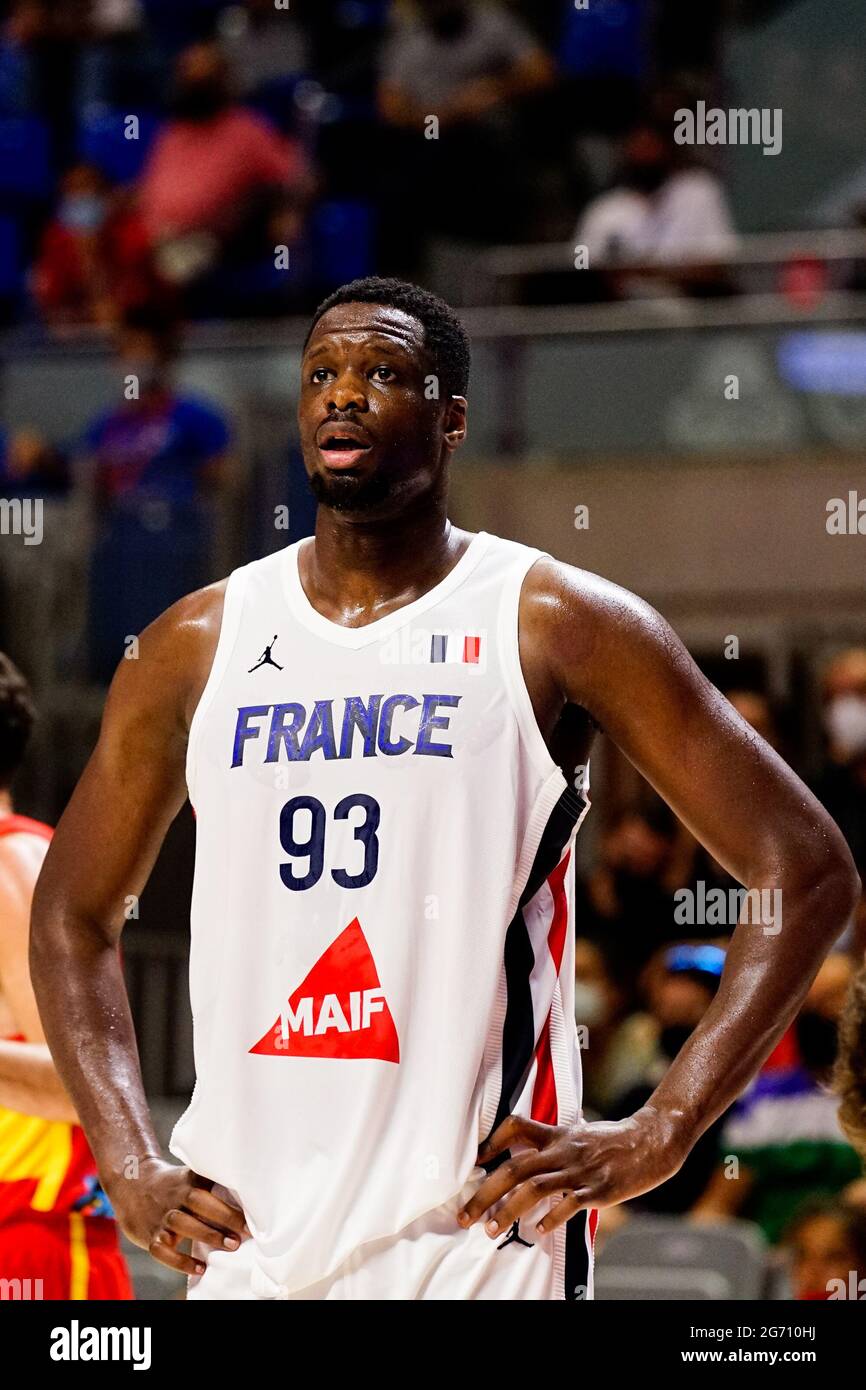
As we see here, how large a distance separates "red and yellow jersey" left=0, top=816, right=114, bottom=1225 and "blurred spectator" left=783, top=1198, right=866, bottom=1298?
1900 mm

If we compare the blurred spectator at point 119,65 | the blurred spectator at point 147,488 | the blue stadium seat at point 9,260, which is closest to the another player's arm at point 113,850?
the blurred spectator at point 147,488

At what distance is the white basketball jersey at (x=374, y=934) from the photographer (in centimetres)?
259

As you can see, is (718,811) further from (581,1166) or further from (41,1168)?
(41,1168)

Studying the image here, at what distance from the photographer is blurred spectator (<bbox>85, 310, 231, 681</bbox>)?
647 centimetres

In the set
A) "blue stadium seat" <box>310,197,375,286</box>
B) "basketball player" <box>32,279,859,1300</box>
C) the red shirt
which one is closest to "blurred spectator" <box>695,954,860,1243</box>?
"basketball player" <box>32,279,859,1300</box>

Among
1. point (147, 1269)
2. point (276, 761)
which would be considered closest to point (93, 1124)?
point (276, 761)

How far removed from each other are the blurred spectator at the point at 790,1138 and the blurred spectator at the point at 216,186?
14.1 feet

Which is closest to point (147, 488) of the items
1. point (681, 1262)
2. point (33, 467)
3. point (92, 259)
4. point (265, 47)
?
point (33, 467)

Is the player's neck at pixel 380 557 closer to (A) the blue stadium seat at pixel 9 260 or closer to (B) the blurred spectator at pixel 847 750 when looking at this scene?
(B) the blurred spectator at pixel 847 750

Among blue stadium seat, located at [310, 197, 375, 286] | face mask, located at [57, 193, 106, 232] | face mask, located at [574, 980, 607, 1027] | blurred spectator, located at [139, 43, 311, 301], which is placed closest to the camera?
face mask, located at [574, 980, 607, 1027]

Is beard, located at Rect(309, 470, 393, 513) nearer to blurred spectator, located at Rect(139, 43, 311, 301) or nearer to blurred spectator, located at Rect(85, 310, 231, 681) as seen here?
blurred spectator, located at Rect(85, 310, 231, 681)

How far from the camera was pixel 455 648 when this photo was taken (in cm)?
270

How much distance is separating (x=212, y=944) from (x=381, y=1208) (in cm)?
39
